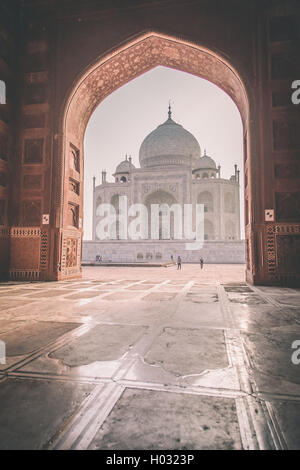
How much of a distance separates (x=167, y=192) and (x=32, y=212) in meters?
18.2

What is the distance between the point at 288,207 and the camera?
5641mm

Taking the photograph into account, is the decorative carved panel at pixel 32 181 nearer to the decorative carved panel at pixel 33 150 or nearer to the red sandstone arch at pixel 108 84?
the decorative carved panel at pixel 33 150

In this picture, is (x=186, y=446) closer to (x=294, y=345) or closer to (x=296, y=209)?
(x=294, y=345)

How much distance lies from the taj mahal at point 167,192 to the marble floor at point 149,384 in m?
16.3

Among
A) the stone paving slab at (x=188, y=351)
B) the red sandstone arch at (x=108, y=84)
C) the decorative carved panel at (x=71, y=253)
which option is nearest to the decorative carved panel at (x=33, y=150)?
the red sandstone arch at (x=108, y=84)

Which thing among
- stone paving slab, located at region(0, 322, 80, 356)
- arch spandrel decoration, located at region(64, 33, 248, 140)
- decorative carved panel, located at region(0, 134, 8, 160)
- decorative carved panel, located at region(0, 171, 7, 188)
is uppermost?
arch spandrel decoration, located at region(64, 33, 248, 140)

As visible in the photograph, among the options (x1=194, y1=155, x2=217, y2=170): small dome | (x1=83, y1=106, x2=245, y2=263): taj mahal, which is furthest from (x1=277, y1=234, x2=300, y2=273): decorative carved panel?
(x1=194, y1=155, x2=217, y2=170): small dome

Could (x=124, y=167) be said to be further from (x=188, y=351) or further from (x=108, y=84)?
(x=188, y=351)

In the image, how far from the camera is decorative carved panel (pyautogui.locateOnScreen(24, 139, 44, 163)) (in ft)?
21.7

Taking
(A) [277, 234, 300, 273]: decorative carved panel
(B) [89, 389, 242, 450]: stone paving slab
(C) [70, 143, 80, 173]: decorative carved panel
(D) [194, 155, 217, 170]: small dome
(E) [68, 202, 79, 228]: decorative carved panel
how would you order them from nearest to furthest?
1. (B) [89, 389, 242, 450]: stone paving slab
2. (A) [277, 234, 300, 273]: decorative carved panel
3. (E) [68, 202, 79, 228]: decorative carved panel
4. (C) [70, 143, 80, 173]: decorative carved panel
5. (D) [194, 155, 217, 170]: small dome

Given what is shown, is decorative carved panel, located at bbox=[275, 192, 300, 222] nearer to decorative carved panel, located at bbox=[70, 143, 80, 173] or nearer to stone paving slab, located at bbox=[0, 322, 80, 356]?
stone paving slab, located at bbox=[0, 322, 80, 356]

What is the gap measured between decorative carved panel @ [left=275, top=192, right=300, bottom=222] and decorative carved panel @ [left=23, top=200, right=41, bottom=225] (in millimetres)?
5368

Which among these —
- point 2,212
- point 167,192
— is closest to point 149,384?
point 2,212
